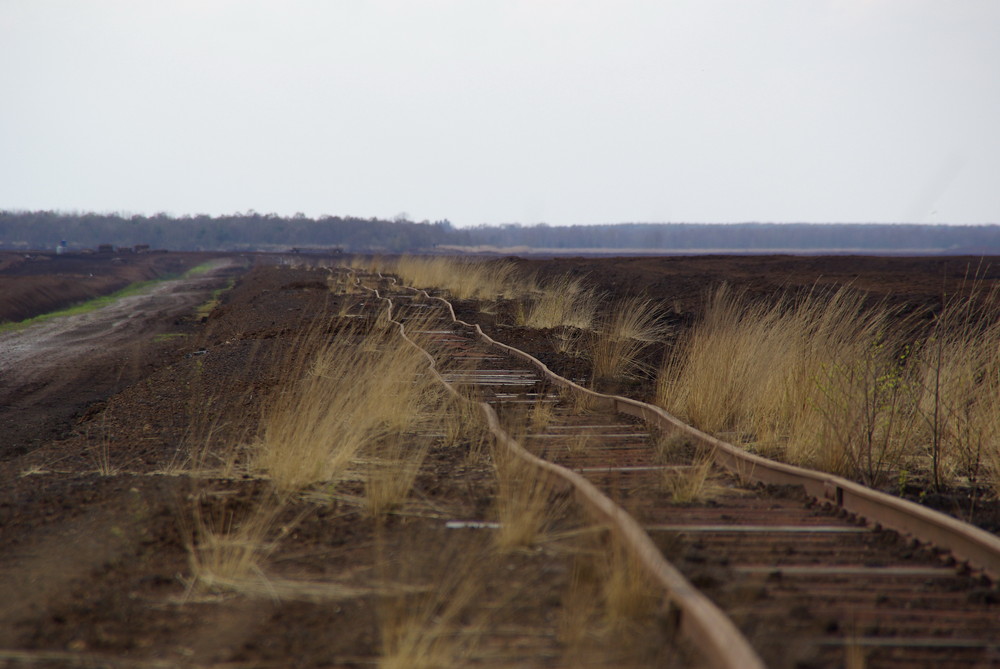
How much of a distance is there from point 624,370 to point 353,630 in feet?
27.1

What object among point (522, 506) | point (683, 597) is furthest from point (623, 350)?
point (683, 597)

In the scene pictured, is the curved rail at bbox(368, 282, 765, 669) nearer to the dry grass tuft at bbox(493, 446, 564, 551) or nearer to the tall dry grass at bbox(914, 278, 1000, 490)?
the dry grass tuft at bbox(493, 446, 564, 551)

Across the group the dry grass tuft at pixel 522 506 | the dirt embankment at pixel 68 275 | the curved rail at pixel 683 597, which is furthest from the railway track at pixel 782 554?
the dirt embankment at pixel 68 275

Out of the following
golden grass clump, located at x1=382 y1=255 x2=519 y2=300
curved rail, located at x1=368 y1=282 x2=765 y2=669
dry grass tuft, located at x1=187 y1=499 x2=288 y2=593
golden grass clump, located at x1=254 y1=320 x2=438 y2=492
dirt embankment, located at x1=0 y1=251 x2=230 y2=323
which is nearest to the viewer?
curved rail, located at x1=368 y1=282 x2=765 y2=669

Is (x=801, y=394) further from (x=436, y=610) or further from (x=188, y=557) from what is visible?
(x=188, y=557)

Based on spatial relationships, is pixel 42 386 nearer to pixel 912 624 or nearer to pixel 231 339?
pixel 231 339

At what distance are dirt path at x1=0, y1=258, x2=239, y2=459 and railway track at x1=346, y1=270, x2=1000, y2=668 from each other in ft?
21.9

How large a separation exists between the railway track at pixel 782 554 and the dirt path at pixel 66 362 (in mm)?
6687


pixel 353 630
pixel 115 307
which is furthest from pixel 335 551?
pixel 115 307

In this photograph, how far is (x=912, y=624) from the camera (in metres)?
3.66

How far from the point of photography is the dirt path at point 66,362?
38.2 ft

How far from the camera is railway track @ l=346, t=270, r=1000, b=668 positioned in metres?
3.37

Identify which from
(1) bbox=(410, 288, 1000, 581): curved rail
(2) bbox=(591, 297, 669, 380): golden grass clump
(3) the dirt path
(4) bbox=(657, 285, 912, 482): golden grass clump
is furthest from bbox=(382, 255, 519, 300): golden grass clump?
(1) bbox=(410, 288, 1000, 581): curved rail

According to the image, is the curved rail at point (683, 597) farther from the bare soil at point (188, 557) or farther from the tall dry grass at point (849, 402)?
the tall dry grass at point (849, 402)
